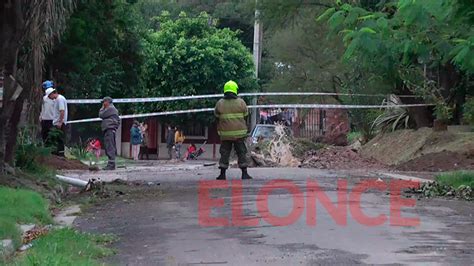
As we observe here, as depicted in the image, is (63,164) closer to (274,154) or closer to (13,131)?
(13,131)

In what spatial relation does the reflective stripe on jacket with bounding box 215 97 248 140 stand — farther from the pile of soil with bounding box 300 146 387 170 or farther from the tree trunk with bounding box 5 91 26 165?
the pile of soil with bounding box 300 146 387 170

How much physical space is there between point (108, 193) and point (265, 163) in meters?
9.08

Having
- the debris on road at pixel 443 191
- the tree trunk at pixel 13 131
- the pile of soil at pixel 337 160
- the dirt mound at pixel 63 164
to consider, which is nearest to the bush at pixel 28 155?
the tree trunk at pixel 13 131

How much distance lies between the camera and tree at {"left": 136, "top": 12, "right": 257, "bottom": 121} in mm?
42906

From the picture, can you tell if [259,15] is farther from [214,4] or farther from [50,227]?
[214,4]

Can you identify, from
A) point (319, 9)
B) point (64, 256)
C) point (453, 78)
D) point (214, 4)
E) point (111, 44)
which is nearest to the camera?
point (64, 256)

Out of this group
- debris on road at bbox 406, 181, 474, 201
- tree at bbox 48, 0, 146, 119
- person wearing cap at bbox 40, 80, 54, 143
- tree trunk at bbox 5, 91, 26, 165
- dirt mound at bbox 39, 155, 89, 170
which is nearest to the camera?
tree trunk at bbox 5, 91, 26, 165

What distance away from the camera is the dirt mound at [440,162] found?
62.0ft

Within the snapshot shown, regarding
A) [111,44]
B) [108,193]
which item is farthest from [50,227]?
[111,44]

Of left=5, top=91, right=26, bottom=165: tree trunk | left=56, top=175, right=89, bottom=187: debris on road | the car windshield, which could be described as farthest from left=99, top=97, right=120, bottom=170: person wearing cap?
the car windshield

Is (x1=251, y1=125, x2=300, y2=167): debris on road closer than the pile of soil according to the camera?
No

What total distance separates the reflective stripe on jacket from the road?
8.77 feet

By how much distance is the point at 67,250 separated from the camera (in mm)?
7637

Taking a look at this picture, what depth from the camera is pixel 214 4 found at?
6234 cm
